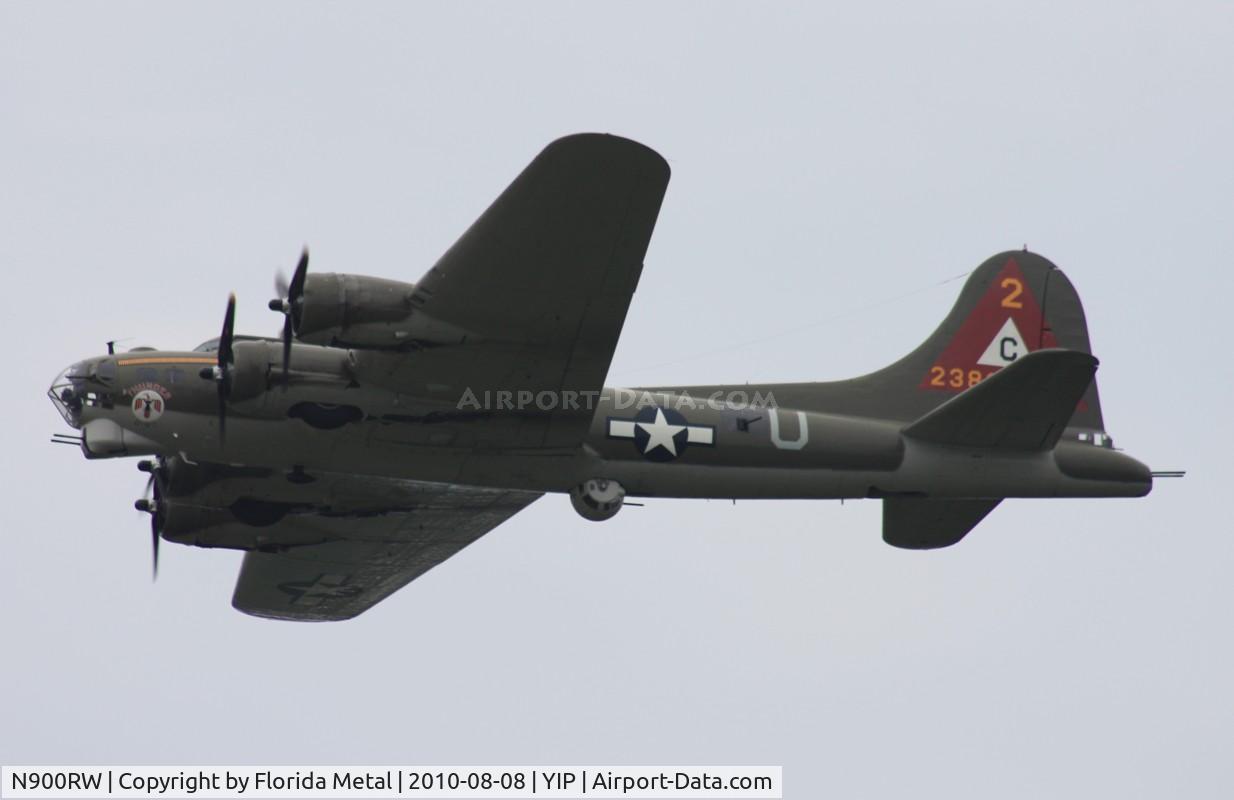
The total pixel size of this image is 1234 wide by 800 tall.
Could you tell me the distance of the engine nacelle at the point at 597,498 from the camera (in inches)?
939

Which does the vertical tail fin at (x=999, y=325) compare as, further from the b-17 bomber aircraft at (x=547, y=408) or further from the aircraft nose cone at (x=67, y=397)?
the aircraft nose cone at (x=67, y=397)

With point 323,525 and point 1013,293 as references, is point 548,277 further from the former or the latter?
point 1013,293

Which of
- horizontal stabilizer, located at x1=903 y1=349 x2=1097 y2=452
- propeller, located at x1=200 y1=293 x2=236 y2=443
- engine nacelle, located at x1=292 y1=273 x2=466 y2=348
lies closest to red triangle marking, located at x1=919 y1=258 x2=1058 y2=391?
horizontal stabilizer, located at x1=903 y1=349 x2=1097 y2=452

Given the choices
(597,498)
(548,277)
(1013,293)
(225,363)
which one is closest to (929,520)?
(1013,293)

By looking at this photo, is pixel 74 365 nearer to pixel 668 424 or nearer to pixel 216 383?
pixel 216 383

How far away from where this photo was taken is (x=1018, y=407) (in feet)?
79.9

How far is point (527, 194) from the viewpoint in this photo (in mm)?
20797

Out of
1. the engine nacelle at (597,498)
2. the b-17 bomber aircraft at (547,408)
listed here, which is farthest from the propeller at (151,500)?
the engine nacelle at (597,498)

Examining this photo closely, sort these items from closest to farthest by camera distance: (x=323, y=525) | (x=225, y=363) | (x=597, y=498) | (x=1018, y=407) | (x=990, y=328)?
(x=225, y=363)
(x=597, y=498)
(x=1018, y=407)
(x=990, y=328)
(x=323, y=525)

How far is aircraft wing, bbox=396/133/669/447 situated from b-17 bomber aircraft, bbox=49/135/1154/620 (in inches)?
1.1

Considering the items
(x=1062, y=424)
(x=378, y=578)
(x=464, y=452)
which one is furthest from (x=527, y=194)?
(x=378, y=578)

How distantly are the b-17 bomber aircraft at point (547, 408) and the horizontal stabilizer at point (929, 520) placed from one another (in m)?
0.03

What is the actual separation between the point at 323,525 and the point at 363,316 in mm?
6947

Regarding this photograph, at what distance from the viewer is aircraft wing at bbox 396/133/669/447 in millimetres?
20562
